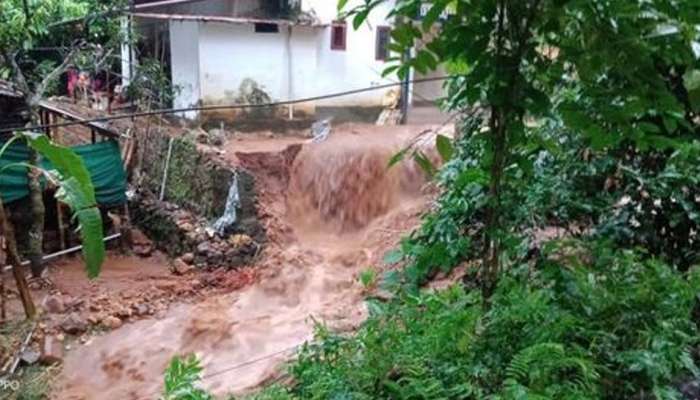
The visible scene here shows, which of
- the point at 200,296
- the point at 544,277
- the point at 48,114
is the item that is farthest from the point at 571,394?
the point at 48,114

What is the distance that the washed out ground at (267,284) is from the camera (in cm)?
645

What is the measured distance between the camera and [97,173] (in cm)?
864

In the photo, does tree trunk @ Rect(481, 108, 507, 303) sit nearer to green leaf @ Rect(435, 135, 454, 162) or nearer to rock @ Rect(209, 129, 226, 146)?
green leaf @ Rect(435, 135, 454, 162)

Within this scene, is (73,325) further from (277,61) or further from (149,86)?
(277,61)

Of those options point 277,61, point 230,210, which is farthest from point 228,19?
point 230,210

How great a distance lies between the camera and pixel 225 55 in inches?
446

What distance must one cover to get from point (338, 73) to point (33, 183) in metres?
6.15

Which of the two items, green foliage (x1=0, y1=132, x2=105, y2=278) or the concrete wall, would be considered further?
the concrete wall

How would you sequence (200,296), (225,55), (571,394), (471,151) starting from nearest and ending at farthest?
(571,394) < (471,151) < (200,296) < (225,55)

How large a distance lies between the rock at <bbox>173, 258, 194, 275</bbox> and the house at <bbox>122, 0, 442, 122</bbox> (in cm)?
333

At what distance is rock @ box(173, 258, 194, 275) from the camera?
8827 mm

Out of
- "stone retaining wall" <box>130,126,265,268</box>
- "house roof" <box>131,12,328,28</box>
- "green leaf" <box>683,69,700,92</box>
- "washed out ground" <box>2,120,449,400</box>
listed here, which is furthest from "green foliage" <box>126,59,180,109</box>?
"green leaf" <box>683,69,700,92</box>

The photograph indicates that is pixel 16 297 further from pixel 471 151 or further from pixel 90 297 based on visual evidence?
pixel 471 151

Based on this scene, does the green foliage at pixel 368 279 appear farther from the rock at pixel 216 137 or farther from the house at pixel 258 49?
the house at pixel 258 49
